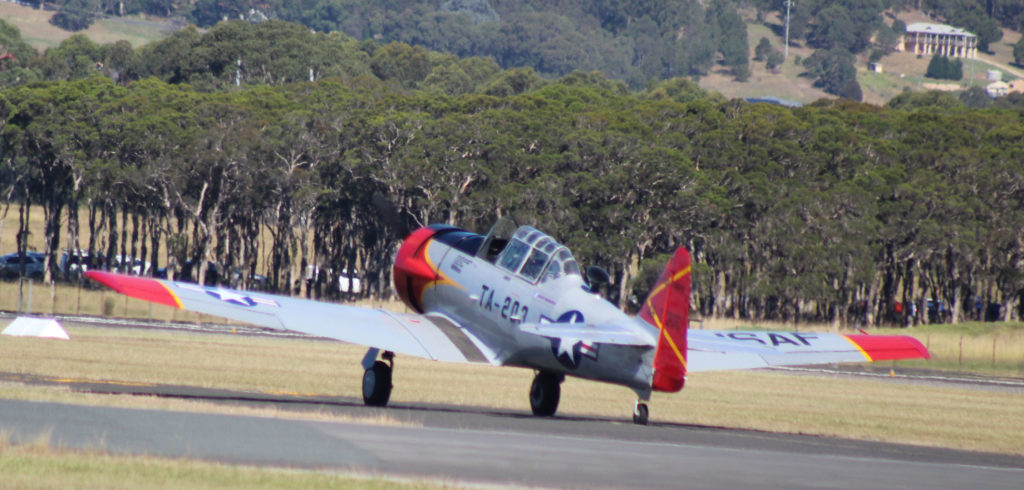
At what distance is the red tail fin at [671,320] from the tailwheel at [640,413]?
39.5 inches

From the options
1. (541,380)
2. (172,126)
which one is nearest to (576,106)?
(172,126)

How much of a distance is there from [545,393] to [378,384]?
2.47m

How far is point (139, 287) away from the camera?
53.9ft

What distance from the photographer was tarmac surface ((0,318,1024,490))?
11945 mm

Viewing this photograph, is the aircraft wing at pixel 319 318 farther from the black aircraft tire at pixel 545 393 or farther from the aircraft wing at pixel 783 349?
the aircraft wing at pixel 783 349

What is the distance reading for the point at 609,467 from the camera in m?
12.7

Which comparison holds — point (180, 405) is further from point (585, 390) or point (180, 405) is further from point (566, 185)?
point (566, 185)

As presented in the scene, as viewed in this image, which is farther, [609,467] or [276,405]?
[276,405]

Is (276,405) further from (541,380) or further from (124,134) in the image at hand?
(124,134)

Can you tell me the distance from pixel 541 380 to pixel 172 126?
50.6 m

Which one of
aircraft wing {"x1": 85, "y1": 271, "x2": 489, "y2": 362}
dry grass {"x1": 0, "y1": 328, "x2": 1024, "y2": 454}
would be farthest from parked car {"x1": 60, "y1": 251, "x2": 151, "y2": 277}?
aircraft wing {"x1": 85, "y1": 271, "x2": 489, "y2": 362}

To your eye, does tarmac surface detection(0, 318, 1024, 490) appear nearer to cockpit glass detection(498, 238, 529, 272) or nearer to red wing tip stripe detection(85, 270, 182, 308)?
red wing tip stripe detection(85, 270, 182, 308)

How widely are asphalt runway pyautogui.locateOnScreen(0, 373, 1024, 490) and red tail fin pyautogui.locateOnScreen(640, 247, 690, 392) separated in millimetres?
837

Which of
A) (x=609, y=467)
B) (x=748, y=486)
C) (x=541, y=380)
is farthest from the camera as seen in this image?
(x=541, y=380)
